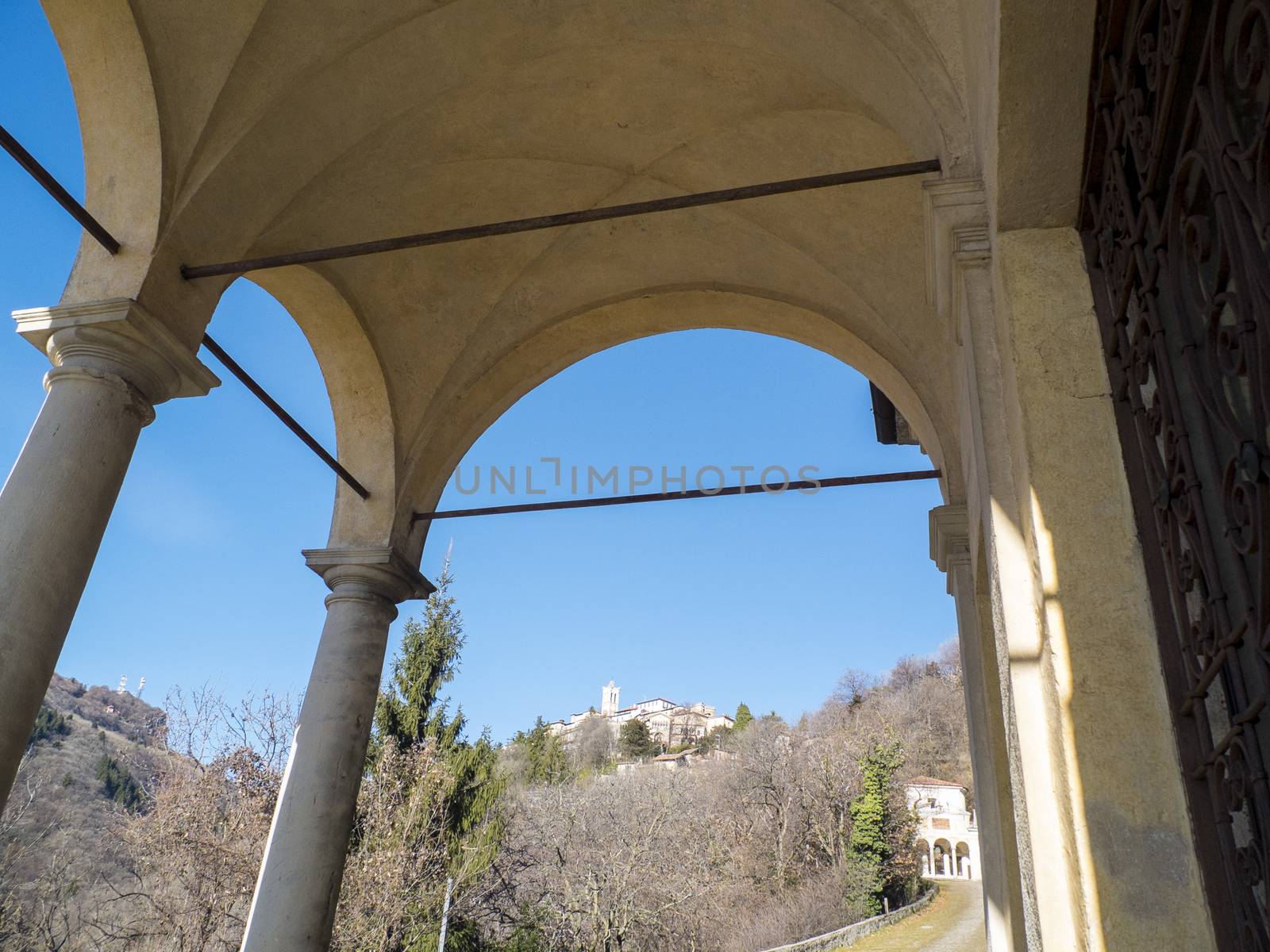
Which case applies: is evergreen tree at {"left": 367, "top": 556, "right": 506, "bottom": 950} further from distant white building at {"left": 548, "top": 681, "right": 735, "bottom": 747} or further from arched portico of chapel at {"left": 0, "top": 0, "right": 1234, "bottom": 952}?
distant white building at {"left": 548, "top": 681, "right": 735, "bottom": 747}

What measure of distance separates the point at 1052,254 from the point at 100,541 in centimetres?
455

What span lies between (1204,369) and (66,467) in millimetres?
4840

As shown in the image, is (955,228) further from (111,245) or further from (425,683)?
(425,683)

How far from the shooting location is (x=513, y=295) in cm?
859

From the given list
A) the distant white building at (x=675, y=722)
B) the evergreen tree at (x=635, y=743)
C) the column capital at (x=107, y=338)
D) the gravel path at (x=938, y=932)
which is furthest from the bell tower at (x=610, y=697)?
the column capital at (x=107, y=338)

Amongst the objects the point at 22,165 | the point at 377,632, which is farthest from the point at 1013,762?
the point at 377,632

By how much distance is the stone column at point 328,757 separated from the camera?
6.34 metres

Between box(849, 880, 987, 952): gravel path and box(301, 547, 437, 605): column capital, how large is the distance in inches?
950

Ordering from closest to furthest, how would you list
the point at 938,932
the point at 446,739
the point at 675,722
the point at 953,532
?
the point at 953,532, the point at 446,739, the point at 938,932, the point at 675,722

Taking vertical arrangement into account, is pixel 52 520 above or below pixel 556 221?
below

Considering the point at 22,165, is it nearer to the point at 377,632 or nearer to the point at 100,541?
the point at 100,541

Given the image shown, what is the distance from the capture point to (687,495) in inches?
336

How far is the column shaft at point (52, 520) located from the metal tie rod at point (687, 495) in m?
3.41

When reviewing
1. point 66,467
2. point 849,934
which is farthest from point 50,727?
point 66,467
